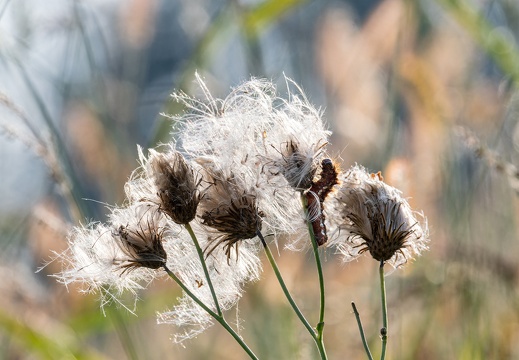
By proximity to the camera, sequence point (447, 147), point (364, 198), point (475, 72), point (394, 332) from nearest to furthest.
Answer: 1. point (364, 198)
2. point (394, 332)
3. point (447, 147)
4. point (475, 72)

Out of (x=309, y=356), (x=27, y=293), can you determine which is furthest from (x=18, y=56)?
(x=309, y=356)

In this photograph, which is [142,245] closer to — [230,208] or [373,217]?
[230,208]

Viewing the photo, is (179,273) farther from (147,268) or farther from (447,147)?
(447,147)

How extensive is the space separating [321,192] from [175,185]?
6.9 inches

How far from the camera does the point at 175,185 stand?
1030mm

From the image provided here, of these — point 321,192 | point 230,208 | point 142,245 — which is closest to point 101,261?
point 142,245

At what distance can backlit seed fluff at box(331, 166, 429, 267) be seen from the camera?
1.06 m

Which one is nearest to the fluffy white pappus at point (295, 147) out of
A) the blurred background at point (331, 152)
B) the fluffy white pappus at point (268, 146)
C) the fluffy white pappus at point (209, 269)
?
the fluffy white pappus at point (268, 146)

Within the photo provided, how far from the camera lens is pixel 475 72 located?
7.18 feet

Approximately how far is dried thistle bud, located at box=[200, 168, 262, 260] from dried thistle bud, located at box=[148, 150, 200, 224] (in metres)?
0.02

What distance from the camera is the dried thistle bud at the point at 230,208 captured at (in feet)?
3.44

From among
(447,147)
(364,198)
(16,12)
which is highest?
(16,12)

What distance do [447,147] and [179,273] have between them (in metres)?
0.94

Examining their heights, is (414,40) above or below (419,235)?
above
